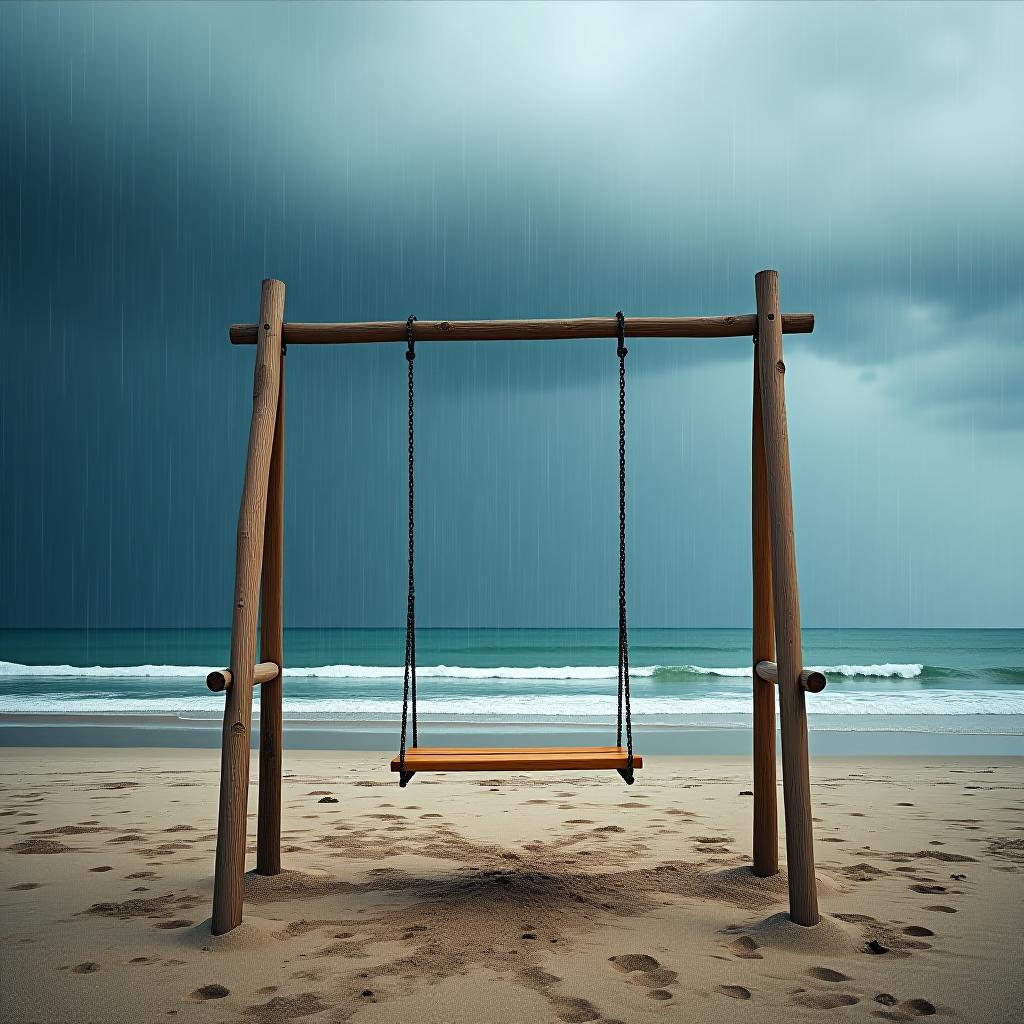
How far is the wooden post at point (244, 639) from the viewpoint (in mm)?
3002

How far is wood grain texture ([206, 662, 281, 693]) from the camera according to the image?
2965mm

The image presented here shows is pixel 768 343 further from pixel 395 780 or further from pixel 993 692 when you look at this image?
pixel 993 692

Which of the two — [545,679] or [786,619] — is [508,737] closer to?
[786,619]

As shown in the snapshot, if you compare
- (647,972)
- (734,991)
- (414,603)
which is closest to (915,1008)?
(734,991)

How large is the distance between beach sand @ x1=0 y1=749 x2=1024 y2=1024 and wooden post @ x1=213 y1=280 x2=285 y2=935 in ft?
0.59

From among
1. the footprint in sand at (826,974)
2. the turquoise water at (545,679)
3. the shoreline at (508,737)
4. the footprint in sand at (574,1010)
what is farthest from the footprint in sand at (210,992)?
the turquoise water at (545,679)

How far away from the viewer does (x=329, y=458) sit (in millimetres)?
34812

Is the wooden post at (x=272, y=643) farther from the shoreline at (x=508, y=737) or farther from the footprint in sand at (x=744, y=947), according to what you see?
the shoreline at (x=508, y=737)

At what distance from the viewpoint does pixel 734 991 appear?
2588 millimetres

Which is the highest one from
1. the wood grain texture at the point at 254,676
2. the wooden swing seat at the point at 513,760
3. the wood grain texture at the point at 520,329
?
the wood grain texture at the point at 520,329

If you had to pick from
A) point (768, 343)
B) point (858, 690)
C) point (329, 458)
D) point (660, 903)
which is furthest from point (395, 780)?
point (329, 458)

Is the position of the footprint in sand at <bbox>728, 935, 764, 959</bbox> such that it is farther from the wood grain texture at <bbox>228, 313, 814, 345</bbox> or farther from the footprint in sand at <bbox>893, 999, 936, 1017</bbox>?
the wood grain texture at <bbox>228, 313, 814, 345</bbox>

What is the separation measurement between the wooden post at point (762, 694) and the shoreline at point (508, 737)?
4830 millimetres

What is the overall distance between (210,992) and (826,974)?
1850 mm
